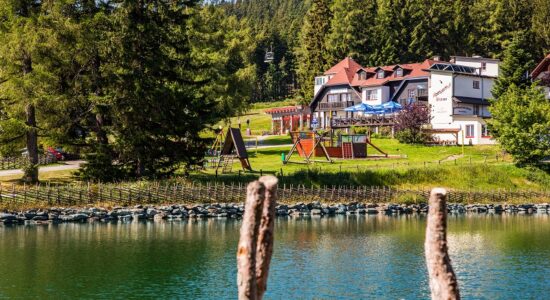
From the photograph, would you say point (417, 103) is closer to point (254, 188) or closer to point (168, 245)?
point (168, 245)

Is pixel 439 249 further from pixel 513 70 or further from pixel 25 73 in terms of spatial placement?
pixel 513 70

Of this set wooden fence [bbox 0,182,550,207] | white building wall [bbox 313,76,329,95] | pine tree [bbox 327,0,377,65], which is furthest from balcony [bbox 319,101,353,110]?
wooden fence [bbox 0,182,550,207]

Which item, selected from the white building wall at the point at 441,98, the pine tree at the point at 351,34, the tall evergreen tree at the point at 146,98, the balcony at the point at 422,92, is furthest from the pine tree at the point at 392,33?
the tall evergreen tree at the point at 146,98

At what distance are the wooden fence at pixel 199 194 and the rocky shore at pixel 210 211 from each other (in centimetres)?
119

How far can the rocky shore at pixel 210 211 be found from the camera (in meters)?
46.4

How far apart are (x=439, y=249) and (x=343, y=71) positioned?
316 ft

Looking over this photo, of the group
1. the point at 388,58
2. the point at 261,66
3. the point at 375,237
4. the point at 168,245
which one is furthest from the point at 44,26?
the point at 261,66

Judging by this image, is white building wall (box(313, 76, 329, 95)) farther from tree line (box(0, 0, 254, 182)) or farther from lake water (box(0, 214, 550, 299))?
lake water (box(0, 214, 550, 299))

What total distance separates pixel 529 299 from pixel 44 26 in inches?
1449

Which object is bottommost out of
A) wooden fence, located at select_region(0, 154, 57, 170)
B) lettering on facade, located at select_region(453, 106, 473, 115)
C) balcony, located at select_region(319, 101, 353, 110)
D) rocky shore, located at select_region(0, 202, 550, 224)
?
rocky shore, located at select_region(0, 202, 550, 224)

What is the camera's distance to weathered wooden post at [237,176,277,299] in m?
9.62

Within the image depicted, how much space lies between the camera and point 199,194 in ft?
172

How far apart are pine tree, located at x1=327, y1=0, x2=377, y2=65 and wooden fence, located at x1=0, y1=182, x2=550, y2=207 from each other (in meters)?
59.5

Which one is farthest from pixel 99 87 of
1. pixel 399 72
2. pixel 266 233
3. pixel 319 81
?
pixel 319 81
